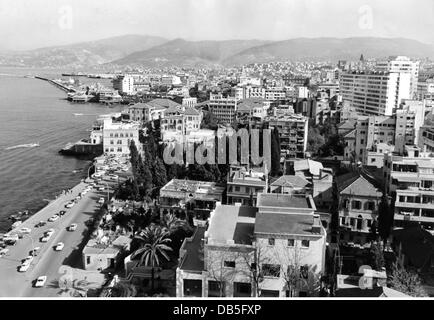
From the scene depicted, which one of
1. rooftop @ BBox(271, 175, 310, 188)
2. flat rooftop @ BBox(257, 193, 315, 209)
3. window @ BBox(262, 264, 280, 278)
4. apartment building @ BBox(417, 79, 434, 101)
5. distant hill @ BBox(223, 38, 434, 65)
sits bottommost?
rooftop @ BBox(271, 175, 310, 188)

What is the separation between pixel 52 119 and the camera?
741 inches

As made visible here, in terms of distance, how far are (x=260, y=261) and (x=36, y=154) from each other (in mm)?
10242

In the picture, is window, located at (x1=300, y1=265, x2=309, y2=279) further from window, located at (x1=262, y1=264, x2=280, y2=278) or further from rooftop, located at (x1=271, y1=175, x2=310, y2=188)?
rooftop, located at (x1=271, y1=175, x2=310, y2=188)

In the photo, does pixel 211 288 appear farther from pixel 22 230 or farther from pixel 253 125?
pixel 253 125

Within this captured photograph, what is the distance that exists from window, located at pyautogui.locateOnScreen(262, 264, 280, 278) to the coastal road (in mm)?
1763

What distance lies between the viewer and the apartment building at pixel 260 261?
3.11m

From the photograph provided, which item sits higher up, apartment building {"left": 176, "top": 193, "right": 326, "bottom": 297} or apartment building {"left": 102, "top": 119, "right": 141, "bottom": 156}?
apartment building {"left": 176, "top": 193, "right": 326, "bottom": 297}

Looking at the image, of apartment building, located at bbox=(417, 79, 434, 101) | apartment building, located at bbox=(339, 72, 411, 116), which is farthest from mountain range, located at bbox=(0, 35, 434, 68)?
apartment building, located at bbox=(417, 79, 434, 101)

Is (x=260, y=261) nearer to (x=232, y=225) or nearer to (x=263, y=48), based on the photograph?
(x=232, y=225)

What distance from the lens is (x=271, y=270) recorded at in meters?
3.19

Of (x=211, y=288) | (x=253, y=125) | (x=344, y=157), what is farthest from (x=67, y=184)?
(x=211, y=288)

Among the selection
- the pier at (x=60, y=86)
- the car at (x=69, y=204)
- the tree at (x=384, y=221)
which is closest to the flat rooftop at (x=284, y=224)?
the tree at (x=384, y=221)

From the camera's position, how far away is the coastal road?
14.9 ft

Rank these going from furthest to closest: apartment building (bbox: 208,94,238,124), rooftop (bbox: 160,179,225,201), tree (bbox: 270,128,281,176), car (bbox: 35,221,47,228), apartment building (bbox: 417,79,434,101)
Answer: apartment building (bbox: 417,79,434,101), apartment building (bbox: 208,94,238,124), tree (bbox: 270,128,281,176), car (bbox: 35,221,47,228), rooftop (bbox: 160,179,225,201)
